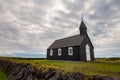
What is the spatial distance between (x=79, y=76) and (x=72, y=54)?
83.6 feet

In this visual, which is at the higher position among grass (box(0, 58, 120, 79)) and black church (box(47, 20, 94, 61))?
black church (box(47, 20, 94, 61))

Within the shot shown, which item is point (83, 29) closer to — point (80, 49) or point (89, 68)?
point (80, 49)

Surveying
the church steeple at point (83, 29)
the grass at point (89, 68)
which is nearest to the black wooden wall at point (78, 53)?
the church steeple at point (83, 29)

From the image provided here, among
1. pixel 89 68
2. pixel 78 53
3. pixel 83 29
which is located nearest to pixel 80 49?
pixel 78 53

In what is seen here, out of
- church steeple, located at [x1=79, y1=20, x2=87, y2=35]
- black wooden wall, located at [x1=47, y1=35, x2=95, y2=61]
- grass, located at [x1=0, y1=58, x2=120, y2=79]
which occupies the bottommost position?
grass, located at [x1=0, y1=58, x2=120, y2=79]

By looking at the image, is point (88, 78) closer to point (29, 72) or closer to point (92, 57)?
point (29, 72)

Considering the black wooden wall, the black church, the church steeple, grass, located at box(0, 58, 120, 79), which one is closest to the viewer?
grass, located at box(0, 58, 120, 79)

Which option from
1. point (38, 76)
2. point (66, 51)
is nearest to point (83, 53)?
point (66, 51)

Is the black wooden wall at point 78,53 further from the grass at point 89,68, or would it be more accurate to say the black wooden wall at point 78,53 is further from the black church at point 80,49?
the grass at point 89,68

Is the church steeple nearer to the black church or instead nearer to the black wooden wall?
the black church

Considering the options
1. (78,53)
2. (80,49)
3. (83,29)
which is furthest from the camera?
(83,29)

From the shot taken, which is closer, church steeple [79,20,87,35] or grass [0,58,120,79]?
grass [0,58,120,79]

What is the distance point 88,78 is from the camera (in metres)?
10.0

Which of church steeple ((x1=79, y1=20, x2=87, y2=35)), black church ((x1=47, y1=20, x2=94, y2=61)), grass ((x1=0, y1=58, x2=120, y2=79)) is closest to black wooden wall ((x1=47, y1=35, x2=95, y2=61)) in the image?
black church ((x1=47, y1=20, x2=94, y2=61))
